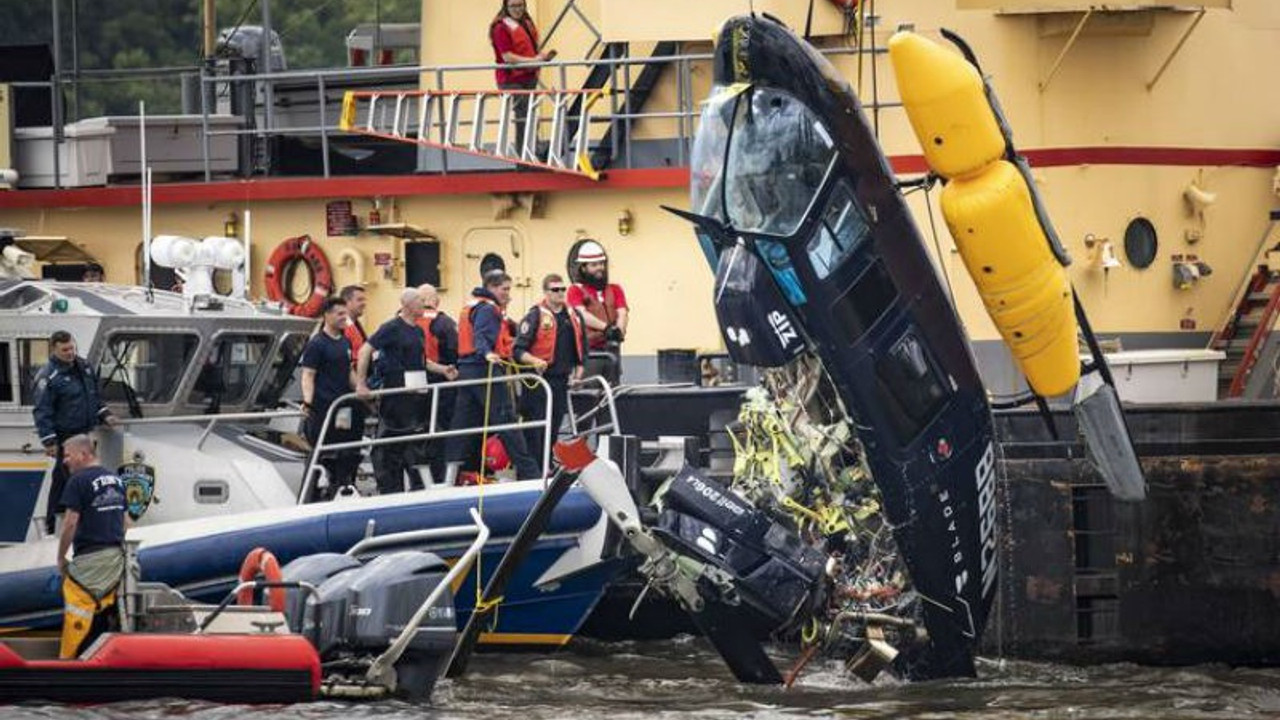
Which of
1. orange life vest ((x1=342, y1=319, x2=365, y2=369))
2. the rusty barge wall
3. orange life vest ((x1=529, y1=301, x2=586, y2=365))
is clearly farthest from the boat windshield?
orange life vest ((x1=342, y1=319, x2=365, y2=369))

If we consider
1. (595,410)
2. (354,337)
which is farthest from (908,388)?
(354,337)

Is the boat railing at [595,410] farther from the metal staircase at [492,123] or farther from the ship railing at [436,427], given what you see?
the metal staircase at [492,123]

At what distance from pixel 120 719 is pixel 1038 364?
5.75 meters

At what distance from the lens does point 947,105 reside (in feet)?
49.9

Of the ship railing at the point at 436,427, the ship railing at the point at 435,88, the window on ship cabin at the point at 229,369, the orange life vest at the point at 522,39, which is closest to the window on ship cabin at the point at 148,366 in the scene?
the window on ship cabin at the point at 229,369

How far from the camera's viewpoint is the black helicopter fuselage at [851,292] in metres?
15.5

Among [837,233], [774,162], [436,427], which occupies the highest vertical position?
[774,162]

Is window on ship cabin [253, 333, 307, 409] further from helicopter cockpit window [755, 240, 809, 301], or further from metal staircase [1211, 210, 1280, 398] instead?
metal staircase [1211, 210, 1280, 398]

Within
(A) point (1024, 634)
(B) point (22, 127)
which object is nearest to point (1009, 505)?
(A) point (1024, 634)

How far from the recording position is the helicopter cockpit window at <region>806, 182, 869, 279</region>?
50.9 feet

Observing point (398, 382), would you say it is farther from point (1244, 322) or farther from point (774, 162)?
point (1244, 322)

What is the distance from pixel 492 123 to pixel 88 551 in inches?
282

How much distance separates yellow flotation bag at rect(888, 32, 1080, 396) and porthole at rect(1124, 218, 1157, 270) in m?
4.06

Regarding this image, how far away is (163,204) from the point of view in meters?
21.8
